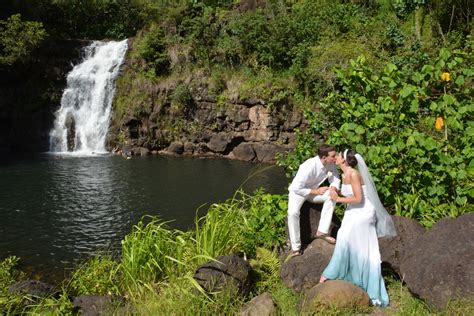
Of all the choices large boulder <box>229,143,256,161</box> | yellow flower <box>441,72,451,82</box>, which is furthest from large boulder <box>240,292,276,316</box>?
large boulder <box>229,143,256,161</box>

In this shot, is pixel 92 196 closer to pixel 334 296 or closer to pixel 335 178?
pixel 335 178

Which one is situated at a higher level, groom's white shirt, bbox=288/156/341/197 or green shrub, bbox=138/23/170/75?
green shrub, bbox=138/23/170/75

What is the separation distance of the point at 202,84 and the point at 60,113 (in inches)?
389

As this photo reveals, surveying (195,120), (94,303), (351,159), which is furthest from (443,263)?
(195,120)

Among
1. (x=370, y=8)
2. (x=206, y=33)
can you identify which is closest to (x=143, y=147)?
(x=206, y=33)

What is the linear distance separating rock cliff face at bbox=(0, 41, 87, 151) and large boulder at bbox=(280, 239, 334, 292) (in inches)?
1070

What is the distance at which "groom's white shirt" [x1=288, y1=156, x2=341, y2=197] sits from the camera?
275 inches

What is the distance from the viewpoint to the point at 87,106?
30.9m

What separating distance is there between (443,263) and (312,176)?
89.0 inches

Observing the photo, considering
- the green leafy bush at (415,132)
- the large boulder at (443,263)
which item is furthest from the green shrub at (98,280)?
the large boulder at (443,263)

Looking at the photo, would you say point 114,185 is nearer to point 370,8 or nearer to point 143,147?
point 143,147

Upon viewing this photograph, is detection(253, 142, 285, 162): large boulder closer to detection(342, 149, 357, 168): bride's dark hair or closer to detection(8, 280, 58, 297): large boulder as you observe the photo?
detection(8, 280, 58, 297): large boulder

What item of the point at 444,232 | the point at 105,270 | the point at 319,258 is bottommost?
the point at 105,270

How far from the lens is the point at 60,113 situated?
1212 inches
